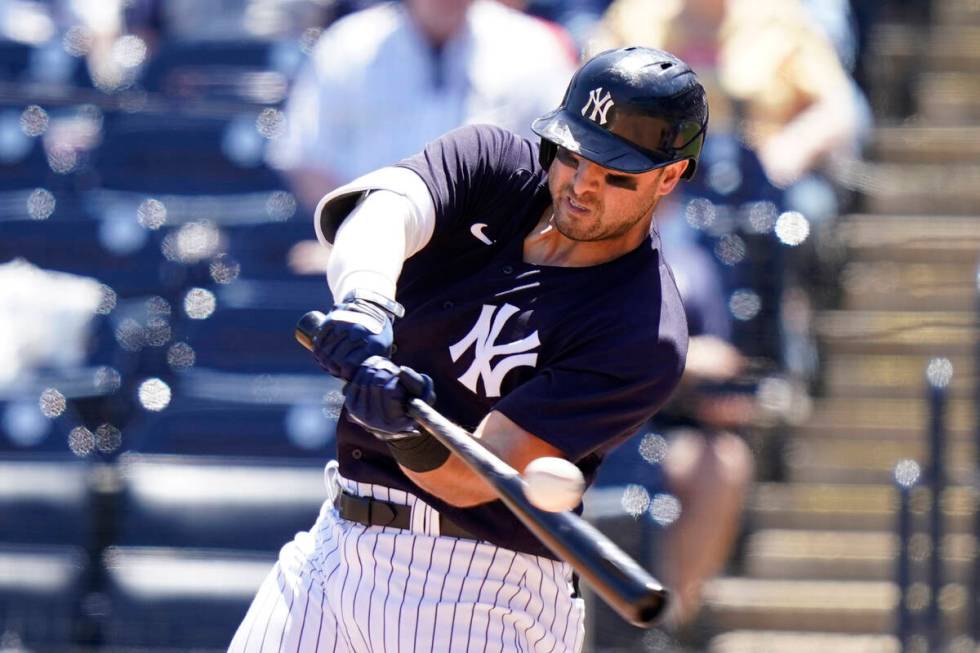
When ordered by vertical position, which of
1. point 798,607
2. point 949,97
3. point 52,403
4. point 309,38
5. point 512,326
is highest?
point 309,38

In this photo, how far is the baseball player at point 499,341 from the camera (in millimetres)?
2551

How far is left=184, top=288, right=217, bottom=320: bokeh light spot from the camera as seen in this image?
5098 mm

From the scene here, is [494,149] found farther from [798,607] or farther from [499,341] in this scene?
[798,607]

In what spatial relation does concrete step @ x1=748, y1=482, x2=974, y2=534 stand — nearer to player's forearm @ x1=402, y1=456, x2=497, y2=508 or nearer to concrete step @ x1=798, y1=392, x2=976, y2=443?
concrete step @ x1=798, y1=392, x2=976, y2=443

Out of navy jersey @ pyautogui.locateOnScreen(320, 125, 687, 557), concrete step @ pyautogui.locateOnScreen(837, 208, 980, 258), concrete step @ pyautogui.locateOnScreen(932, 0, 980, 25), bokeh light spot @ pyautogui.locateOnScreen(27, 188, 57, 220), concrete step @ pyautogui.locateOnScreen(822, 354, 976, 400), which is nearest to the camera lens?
navy jersey @ pyautogui.locateOnScreen(320, 125, 687, 557)

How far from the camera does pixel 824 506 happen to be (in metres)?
5.37

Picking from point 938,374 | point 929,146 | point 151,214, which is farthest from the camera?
point 929,146

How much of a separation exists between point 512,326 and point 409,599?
0.48 meters

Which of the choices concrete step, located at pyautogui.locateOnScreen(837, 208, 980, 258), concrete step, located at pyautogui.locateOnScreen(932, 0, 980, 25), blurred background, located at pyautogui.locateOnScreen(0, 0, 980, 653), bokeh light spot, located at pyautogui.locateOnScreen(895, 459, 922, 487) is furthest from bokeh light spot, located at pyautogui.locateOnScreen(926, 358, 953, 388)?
concrete step, located at pyautogui.locateOnScreen(932, 0, 980, 25)

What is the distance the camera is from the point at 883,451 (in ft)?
18.2

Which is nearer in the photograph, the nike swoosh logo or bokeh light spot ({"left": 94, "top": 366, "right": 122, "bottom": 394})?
the nike swoosh logo

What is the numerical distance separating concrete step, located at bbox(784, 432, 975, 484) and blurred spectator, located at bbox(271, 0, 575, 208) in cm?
153

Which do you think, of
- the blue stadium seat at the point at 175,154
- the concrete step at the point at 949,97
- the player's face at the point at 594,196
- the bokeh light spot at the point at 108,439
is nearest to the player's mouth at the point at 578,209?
the player's face at the point at 594,196

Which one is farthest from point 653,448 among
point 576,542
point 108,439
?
point 576,542
